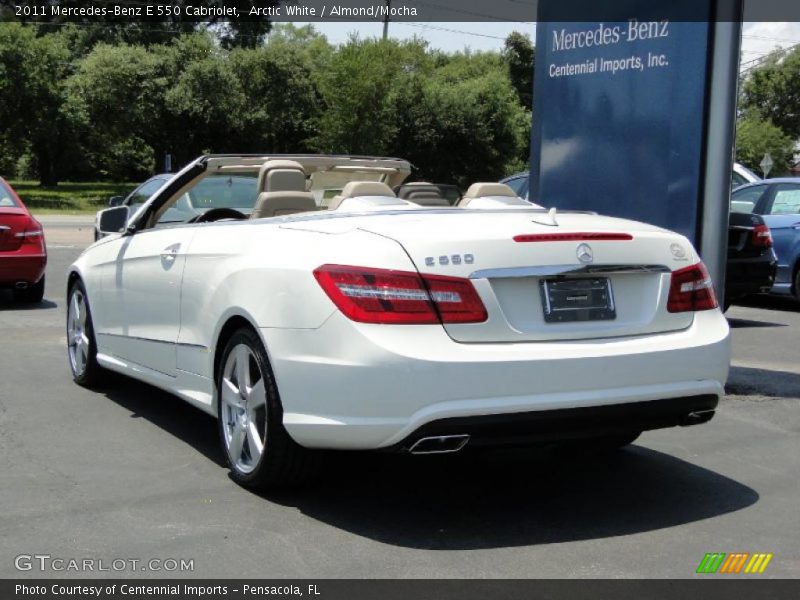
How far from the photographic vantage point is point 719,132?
7137 millimetres

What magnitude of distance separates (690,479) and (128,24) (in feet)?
175

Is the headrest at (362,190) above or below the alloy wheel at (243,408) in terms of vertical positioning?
above

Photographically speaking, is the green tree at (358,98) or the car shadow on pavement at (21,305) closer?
the car shadow on pavement at (21,305)

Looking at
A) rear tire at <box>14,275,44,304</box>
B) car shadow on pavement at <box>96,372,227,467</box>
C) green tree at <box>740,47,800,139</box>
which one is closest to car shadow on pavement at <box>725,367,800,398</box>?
car shadow on pavement at <box>96,372,227,467</box>

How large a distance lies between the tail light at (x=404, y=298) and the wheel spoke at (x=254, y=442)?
0.85 metres

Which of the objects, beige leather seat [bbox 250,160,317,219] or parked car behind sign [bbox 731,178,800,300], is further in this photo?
parked car behind sign [bbox 731,178,800,300]

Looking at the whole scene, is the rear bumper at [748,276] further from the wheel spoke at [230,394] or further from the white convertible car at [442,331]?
the wheel spoke at [230,394]

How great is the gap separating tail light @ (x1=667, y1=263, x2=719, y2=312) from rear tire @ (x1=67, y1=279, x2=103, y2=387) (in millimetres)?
3862

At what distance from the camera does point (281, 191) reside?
5883 mm

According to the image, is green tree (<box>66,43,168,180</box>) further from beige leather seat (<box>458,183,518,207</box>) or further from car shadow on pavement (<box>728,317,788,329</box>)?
beige leather seat (<box>458,183,518,207</box>)

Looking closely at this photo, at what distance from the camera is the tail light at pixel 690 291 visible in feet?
15.3

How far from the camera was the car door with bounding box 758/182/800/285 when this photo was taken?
1274 centimetres

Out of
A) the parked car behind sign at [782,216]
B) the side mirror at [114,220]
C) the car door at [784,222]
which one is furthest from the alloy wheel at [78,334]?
the car door at [784,222]
